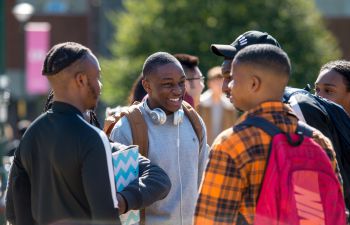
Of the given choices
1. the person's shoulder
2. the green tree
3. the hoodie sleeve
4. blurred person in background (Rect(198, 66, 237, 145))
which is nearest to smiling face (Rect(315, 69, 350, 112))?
the hoodie sleeve

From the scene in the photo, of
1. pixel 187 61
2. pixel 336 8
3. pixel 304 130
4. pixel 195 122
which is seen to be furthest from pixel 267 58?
pixel 336 8

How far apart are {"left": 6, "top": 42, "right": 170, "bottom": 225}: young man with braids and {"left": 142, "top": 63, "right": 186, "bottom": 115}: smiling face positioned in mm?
1439

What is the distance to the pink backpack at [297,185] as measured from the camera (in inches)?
171

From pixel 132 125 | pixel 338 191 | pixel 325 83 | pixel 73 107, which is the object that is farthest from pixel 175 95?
pixel 338 191

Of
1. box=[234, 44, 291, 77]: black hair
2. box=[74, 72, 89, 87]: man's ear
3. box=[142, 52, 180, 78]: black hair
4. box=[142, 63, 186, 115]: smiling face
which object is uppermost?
box=[234, 44, 291, 77]: black hair

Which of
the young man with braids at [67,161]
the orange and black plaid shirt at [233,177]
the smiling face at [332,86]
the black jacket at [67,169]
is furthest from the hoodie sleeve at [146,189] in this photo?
the smiling face at [332,86]

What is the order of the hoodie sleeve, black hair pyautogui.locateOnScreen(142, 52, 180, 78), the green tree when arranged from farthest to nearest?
1. the green tree
2. black hair pyautogui.locateOnScreen(142, 52, 180, 78)
3. the hoodie sleeve

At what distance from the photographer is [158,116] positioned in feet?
20.4

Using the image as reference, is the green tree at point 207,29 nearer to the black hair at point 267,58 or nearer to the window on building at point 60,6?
the window on building at point 60,6

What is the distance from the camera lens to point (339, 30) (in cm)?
3659

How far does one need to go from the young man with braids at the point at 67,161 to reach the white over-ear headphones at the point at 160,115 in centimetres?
125

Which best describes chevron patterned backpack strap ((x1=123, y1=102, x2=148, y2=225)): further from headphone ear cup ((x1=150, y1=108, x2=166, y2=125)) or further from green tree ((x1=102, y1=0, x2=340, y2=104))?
green tree ((x1=102, y1=0, x2=340, y2=104))

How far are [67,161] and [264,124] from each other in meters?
0.94

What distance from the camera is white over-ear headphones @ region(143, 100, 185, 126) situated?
20.4 feet
